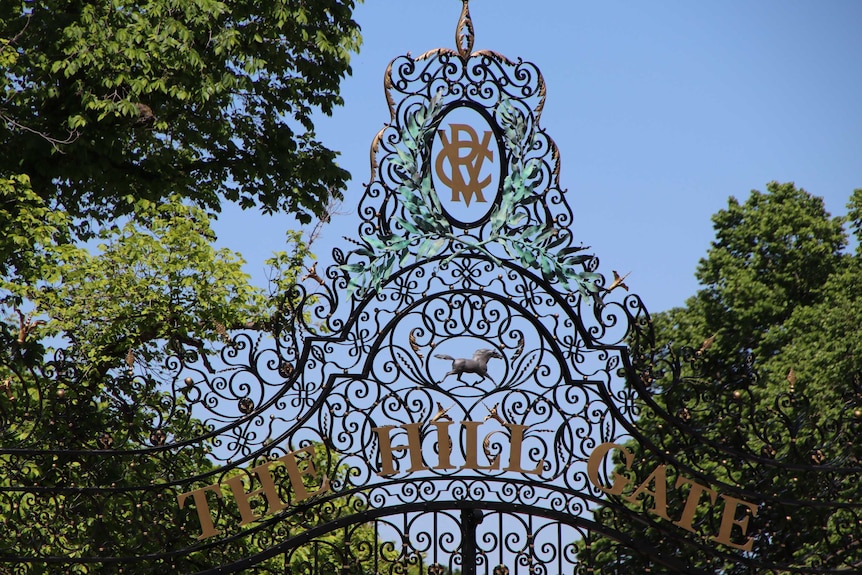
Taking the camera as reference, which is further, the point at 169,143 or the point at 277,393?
the point at 169,143

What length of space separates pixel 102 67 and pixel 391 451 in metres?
5.83

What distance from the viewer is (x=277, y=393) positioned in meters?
8.73

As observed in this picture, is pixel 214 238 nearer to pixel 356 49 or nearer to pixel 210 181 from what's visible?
pixel 210 181

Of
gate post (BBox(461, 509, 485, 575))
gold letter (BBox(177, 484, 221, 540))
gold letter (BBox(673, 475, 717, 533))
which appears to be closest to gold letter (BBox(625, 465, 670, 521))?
gold letter (BBox(673, 475, 717, 533))

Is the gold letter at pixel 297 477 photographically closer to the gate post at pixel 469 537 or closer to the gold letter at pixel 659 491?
the gate post at pixel 469 537

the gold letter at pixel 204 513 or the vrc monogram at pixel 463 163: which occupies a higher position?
the vrc monogram at pixel 463 163

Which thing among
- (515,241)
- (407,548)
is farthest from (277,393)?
(515,241)

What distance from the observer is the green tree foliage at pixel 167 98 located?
41.7 feet

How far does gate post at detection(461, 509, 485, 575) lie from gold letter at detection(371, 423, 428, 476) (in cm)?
43

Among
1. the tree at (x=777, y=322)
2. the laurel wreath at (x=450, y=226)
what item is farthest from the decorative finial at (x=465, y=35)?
the tree at (x=777, y=322)

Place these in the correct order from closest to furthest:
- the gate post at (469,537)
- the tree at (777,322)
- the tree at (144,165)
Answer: the gate post at (469,537) < the tree at (144,165) < the tree at (777,322)

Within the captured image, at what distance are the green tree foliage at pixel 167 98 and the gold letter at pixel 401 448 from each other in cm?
522

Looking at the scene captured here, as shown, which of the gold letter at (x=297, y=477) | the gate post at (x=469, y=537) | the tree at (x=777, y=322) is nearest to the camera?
the gold letter at (x=297, y=477)

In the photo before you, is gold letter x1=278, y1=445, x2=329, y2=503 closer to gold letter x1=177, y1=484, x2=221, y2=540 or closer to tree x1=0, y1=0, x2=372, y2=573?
gold letter x1=177, y1=484, x2=221, y2=540
